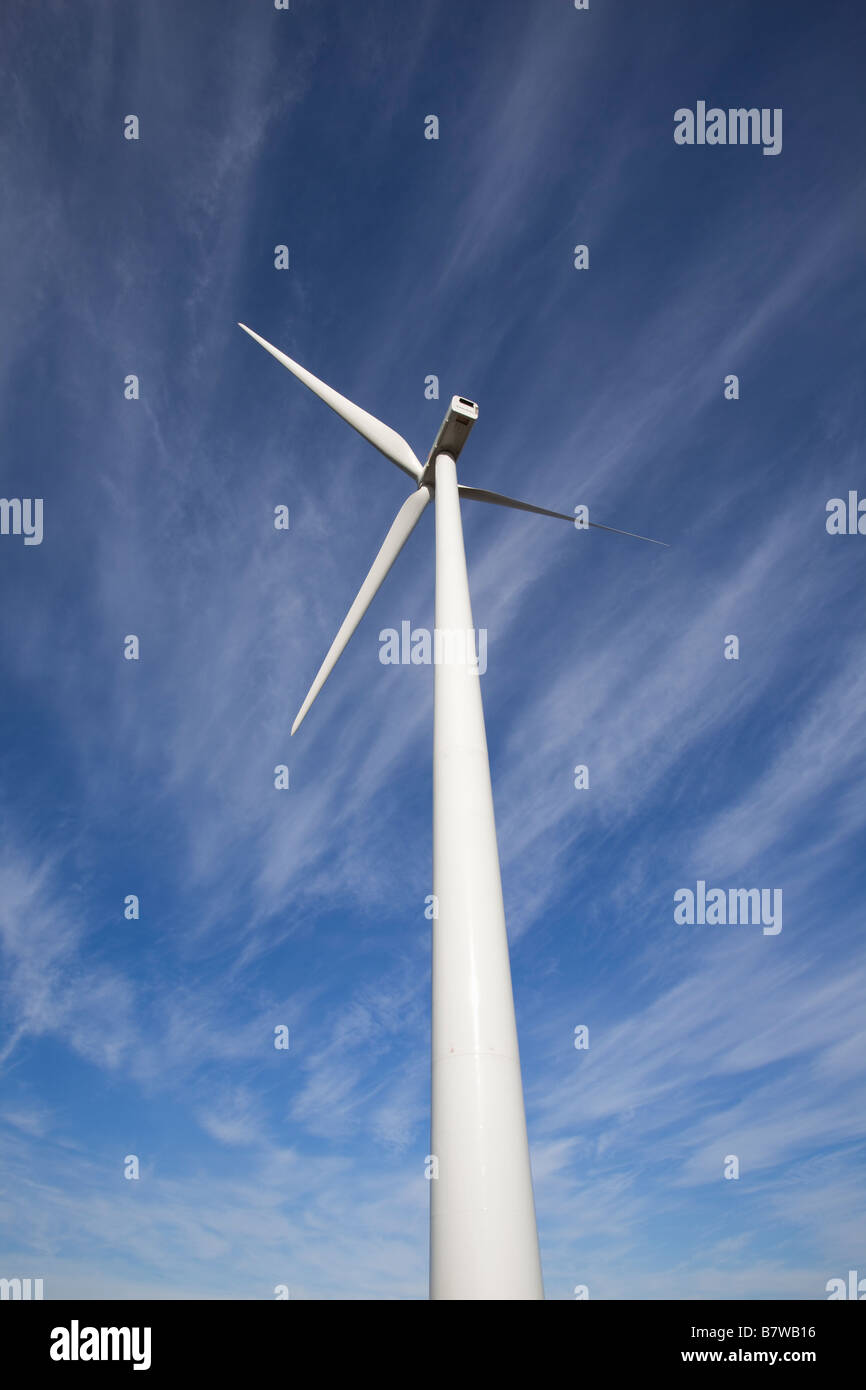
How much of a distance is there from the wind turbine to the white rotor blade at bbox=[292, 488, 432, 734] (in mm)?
7950

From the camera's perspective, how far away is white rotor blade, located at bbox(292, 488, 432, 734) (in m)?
25.0

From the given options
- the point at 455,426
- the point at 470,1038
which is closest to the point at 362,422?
the point at 455,426

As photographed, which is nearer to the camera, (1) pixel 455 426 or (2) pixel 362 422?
(1) pixel 455 426

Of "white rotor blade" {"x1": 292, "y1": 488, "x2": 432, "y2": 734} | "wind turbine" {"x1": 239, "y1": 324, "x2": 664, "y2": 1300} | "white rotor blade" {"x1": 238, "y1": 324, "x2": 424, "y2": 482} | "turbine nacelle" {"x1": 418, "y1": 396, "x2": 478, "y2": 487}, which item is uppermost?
"white rotor blade" {"x1": 238, "y1": 324, "x2": 424, "y2": 482}

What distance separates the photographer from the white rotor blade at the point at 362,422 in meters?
26.1

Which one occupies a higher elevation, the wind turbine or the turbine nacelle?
the turbine nacelle

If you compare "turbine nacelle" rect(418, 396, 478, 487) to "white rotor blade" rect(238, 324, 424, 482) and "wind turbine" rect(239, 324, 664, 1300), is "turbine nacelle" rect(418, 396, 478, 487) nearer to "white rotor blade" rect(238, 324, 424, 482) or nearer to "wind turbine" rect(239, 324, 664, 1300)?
"white rotor blade" rect(238, 324, 424, 482)

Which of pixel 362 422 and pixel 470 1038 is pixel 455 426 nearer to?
pixel 362 422

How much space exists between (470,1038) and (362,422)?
72.6ft

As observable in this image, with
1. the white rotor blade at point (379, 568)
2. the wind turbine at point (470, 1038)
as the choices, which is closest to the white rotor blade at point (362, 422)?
the white rotor blade at point (379, 568)

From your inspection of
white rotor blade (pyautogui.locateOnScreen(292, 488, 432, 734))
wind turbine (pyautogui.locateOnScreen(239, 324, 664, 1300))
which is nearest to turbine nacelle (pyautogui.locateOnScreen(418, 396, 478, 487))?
white rotor blade (pyautogui.locateOnScreen(292, 488, 432, 734))

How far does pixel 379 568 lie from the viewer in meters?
25.2
